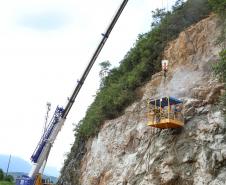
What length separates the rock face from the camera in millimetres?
17734

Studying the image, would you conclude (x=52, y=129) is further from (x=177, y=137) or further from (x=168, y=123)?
(x=177, y=137)

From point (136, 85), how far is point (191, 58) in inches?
206

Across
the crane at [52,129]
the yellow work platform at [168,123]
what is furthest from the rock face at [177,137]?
the crane at [52,129]

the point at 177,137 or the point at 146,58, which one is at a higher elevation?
the point at 146,58

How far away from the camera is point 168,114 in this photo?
19219 millimetres

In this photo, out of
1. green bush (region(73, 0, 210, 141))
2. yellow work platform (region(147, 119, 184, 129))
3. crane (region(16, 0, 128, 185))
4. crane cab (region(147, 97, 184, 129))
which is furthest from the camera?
green bush (region(73, 0, 210, 141))

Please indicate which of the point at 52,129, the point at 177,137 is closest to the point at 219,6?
the point at 177,137

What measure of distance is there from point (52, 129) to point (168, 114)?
313 inches

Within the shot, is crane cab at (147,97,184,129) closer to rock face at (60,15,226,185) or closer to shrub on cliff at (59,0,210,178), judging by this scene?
rock face at (60,15,226,185)

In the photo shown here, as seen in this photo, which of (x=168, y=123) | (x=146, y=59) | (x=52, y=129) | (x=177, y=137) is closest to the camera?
(x=168, y=123)

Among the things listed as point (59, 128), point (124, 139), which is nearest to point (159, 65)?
point (124, 139)

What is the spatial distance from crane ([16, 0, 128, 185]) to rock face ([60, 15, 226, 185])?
4010mm

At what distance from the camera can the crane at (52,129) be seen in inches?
899

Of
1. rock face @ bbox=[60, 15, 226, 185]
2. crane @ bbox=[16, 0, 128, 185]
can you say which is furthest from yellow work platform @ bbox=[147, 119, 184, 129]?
crane @ bbox=[16, 0, 128, 185]
